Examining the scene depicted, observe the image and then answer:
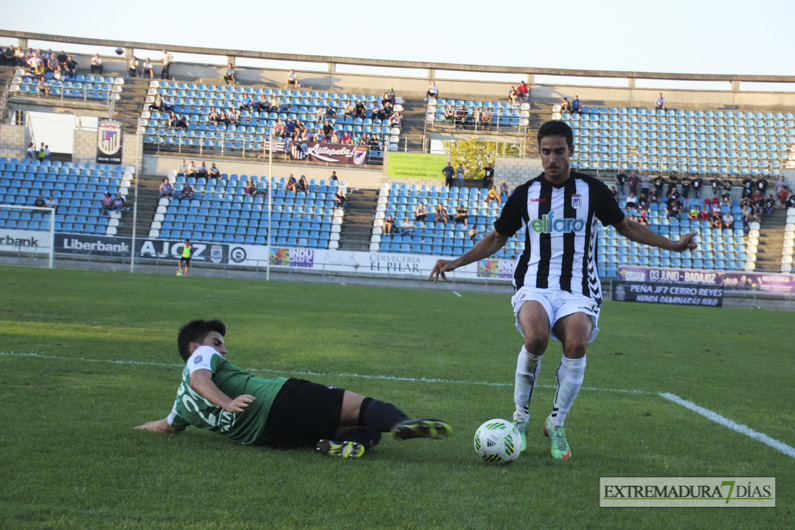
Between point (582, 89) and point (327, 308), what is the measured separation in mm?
34704

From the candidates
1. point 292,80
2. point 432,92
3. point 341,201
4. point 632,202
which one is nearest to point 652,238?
point 341,201

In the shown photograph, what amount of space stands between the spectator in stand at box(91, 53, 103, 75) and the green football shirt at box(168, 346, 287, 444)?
44219 millimetres

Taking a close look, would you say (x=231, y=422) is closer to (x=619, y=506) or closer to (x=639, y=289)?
(x=619, y=506)

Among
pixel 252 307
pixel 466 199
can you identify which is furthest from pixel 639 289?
pixel 252 307

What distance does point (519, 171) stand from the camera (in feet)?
124

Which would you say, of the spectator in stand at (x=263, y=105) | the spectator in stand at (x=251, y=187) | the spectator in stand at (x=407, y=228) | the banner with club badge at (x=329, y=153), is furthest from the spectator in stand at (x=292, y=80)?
the spectator in stand at (x=407, y=228)

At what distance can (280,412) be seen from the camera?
4340 millimetres

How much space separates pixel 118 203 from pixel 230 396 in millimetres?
32497

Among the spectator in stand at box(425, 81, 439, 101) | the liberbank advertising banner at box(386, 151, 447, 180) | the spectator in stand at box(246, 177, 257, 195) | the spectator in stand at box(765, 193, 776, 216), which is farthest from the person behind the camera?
the spectator in stand at box(425, 81, 439, 101)

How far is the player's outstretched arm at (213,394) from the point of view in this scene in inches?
158

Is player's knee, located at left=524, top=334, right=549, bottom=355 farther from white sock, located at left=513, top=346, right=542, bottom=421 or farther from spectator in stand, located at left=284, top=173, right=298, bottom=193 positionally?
spectator in stand, located at left=284, top=173, right=298, bottom=193

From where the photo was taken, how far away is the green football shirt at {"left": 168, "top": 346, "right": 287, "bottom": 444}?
439 cm

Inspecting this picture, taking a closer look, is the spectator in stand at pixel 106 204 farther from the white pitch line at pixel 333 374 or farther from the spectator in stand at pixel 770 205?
the spectator in stand at pixel 770 205

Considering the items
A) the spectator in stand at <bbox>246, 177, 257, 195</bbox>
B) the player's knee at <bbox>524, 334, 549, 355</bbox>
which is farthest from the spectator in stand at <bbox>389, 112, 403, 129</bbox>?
the player's knee at <bbox>524, 334, 549, 355</bbox>
